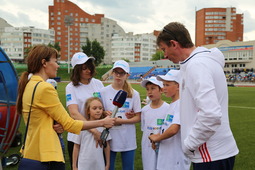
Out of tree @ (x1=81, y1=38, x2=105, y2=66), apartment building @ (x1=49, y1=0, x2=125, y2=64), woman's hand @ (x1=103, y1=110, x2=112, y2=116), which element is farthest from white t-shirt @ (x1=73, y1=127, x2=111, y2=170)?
apartment building @ (x1=49, y1=0, x2=125, y2=64)

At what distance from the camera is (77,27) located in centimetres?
12850

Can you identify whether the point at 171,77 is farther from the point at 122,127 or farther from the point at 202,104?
the point at 202,104

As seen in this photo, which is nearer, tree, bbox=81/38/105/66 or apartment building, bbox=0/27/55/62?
tree, bbox=81/38/105/66

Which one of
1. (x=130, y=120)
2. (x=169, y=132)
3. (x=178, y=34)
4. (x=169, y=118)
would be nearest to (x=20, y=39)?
(x=130, y=120)

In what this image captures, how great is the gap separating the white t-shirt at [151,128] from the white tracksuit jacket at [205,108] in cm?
141

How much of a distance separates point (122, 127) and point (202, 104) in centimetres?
208

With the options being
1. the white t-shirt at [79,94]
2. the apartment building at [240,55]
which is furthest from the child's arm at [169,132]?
the apartment building at [240,55]

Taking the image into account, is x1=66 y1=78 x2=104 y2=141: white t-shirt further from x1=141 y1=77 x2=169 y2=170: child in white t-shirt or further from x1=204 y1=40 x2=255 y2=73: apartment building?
x1=204 y1=40 x2=255 y2=73: apartment building

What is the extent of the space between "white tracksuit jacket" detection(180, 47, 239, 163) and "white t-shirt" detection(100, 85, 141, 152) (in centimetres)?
172

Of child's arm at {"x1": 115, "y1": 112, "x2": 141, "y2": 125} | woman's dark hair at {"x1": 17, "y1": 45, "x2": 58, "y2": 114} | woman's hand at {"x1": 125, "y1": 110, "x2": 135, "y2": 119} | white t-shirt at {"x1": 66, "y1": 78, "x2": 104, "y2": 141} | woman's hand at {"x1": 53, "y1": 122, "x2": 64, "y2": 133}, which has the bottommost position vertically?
child's arm at {"x1": 115, "y1": 112, "x2": 141, "y2": 125}

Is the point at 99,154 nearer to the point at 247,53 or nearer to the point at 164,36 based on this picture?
the point at 164,36

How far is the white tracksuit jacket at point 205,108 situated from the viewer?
2201 mm

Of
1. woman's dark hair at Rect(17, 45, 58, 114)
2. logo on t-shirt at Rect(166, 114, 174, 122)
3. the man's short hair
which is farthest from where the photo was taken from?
logo on t-shirt at Rect(166, 114, 174, 122)

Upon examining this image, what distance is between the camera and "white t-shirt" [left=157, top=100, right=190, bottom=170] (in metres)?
3.57
